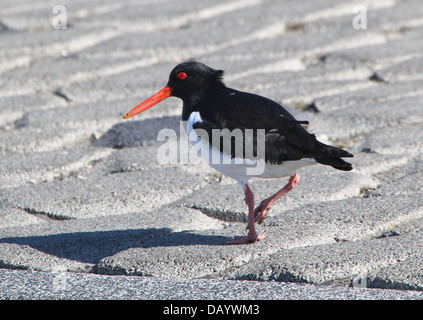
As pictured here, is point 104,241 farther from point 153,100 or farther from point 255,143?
point 153,100

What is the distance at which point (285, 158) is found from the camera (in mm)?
2918

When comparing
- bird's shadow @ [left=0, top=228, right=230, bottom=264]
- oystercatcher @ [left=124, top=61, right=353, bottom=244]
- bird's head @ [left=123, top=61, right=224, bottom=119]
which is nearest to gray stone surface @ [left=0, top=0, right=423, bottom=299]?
bird's shadow @ [left=0, top=228, right=230, bottom=264]

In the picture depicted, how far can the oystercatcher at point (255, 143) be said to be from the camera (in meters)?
2.89

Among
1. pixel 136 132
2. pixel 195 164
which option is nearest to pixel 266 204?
pixel 195 164

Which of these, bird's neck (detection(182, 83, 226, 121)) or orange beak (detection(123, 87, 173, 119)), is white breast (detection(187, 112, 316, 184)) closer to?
bird's neck (detection(182, 83, 226, 121))

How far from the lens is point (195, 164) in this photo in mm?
Result: 3832

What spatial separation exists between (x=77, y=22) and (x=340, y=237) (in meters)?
3.82

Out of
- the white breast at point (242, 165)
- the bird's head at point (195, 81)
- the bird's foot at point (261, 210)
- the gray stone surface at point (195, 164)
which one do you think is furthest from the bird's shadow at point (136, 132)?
the bird's foot at point (261, 210)

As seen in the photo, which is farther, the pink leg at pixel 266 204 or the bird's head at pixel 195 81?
the bird's head at pixel 195 81

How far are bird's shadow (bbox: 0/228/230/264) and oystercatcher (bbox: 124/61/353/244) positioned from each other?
222 millimetres

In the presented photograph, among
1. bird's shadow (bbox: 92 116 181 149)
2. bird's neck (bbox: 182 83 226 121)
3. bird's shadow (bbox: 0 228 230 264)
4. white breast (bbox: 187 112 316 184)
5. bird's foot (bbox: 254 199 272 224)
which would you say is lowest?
bird's shadow (bbox: 0 228 230 264)

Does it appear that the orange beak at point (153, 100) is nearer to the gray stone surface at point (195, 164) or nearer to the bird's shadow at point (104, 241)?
the gray stone surface at point (195, 164)

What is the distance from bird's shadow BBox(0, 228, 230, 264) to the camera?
2879mm

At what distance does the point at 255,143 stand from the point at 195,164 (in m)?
0.93
